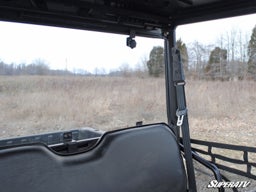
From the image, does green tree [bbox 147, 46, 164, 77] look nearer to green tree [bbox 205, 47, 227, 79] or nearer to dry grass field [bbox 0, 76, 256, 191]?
dry grass field [bbox 0, 76, 256, 191]

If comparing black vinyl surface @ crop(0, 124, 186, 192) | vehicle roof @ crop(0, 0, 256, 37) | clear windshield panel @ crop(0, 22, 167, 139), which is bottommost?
black vinyl surface @ crop(0, 124, 186, 192)

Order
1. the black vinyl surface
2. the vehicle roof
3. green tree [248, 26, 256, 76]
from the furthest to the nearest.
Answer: green tree [248, 26, 256, 76], the vehicle roof, the black vinyl surface

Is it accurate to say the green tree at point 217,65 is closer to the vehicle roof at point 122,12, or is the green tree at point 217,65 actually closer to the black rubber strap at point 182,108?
the vehicle roof at point 122,12

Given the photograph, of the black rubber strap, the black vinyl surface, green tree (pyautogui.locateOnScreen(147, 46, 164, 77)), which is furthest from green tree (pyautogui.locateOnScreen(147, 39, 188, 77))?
the black vinyl surface

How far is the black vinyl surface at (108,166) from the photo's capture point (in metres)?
0.89

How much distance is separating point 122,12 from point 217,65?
904 millimetres

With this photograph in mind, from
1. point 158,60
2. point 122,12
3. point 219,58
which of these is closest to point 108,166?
point 122,12

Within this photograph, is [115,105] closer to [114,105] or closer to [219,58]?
[114,105]

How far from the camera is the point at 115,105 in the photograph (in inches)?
71.5

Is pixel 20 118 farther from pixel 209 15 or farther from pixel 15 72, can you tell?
pixel 209 15

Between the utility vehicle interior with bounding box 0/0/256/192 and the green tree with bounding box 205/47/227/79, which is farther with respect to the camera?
the green tree with bounding box 205/47/227/79

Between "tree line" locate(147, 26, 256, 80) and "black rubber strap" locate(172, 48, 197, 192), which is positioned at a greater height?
"tree line" locate(147, 26, 256, 80)

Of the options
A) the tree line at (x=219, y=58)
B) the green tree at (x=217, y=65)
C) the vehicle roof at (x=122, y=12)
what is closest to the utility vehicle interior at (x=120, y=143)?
the vehicle roof at (x=122, y=12)

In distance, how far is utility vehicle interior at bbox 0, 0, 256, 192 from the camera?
0.93m
